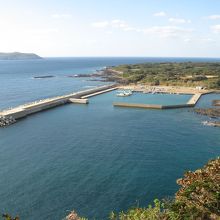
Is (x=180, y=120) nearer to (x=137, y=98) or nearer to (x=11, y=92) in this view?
(x=137, y=98)

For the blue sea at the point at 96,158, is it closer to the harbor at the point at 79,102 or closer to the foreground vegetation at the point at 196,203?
the harbor at the point at 79,102

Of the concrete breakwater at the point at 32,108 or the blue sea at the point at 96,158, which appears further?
the concrete breakwater at the point at 32,108

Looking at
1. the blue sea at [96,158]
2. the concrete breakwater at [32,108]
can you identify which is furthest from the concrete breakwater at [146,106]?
the concrete breakwater at [32,108]

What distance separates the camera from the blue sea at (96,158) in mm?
34125

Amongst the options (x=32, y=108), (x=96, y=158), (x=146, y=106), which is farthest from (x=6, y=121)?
(x=146, y=106)

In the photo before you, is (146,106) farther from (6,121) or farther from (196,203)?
(196,203)

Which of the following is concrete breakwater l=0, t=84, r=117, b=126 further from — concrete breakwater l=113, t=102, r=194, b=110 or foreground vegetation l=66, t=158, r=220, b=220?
foreground vegetation l=66, t=158, r=220, b=220

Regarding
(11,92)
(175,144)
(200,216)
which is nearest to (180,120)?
(175,144)

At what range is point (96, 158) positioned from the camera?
4656 cm

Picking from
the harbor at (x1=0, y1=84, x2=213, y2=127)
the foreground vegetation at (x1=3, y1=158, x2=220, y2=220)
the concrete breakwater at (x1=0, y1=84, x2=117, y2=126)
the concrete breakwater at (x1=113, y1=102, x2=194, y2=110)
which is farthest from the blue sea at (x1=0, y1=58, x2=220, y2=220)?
the foreground vegetation at (x1=3, y1=158, x2=220, y2=220)

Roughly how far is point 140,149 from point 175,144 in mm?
6715

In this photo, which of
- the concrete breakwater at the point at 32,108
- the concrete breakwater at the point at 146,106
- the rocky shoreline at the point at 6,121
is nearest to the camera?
the rocky shoreline at the point at 6,121

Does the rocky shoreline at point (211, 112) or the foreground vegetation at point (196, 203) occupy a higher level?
the foreground vegetation at point (196, 203)

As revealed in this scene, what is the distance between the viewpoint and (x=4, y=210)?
32719mm
